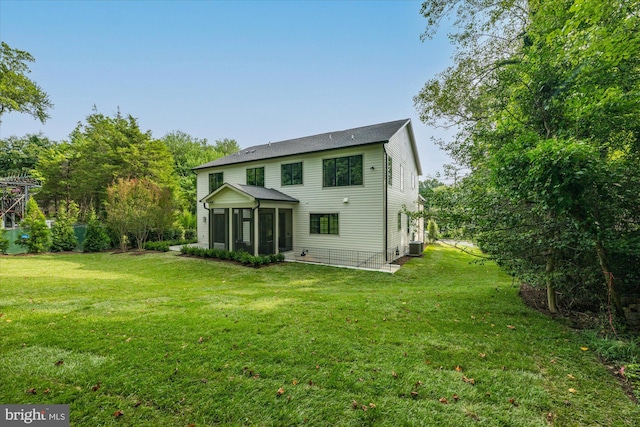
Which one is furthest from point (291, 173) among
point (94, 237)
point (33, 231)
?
point (33, 231)

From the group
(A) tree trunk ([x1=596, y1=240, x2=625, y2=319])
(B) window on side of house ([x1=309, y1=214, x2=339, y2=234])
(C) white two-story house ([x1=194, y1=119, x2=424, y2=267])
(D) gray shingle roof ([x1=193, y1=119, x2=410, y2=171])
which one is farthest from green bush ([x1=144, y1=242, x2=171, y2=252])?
(A) tree trunk ([x1=596, y1=240, x2=625, y2=319])

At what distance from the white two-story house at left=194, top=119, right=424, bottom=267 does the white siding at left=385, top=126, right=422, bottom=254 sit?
51 millimetres

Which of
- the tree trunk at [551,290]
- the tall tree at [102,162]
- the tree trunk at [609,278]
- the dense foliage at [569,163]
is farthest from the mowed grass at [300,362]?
the tall tree at [102,162]

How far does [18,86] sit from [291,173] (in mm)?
11399

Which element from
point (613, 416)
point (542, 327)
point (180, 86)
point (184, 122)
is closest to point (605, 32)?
point (542, 327)

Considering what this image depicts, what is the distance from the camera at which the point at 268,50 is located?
14000 mm

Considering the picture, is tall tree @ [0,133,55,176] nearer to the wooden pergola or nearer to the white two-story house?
the wooden pergola

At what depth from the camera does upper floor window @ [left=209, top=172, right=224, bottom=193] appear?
693 inches

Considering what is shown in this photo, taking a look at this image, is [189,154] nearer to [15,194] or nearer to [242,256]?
[15,194]

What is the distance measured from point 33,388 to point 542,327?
698 centimetres

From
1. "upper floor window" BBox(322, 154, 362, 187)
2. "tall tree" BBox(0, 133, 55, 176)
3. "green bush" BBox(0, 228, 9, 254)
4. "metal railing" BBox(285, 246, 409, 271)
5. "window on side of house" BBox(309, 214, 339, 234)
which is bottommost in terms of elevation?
"metal railing" BBox(285, 246, 409, 271)

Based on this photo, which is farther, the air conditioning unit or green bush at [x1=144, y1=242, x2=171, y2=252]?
green bush at [x1=144, y1=242, x2=171, y2=252]

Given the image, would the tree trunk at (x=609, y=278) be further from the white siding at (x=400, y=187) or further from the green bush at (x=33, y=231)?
the green bush at (x=33, y=231)

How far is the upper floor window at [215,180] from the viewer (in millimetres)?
17594
